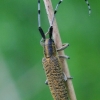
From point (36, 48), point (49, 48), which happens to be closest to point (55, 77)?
point (49, 48)

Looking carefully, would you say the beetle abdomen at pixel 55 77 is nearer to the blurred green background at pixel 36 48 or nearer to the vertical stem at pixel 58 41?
the vertical stem at pixel 58 41

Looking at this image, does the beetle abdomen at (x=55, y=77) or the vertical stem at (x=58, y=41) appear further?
the beetle abdomen at (x=55, y=77)

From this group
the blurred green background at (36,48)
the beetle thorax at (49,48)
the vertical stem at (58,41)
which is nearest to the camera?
the vertical stem at (58,41)

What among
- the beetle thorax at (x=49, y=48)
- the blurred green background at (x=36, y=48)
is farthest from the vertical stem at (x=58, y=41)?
the blurred green background at (x=36, y=48)

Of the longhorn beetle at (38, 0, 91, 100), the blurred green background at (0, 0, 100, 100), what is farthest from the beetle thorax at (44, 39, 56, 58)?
the blurred green background at (0, 0, 100, 100)

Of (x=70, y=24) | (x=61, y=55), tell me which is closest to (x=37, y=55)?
(x=70, y=24)

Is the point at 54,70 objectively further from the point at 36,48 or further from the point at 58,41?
the point at 36,48

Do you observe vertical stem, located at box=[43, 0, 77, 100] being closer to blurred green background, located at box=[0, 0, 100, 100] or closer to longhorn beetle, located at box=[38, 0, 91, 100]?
longhorn beetle, located at box=[38, 0, 91, 100]
